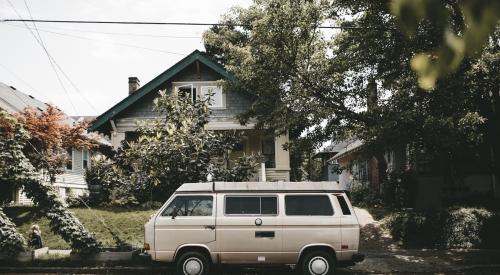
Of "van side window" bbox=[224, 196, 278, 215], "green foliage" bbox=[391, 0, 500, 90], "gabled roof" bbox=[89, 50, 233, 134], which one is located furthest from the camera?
"gabled roof" bbox=[89, 50, 233, 134]

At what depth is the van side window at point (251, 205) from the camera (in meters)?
10.7

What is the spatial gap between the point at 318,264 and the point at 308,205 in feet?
4.30

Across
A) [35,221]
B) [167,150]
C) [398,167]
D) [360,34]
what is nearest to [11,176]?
[35,221]

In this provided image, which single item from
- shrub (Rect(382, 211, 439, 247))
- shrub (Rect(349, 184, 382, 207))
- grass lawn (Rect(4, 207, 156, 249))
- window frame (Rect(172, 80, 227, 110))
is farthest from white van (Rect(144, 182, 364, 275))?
shrub (Rect(349, 184, 382, 207))

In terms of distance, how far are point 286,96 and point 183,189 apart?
7.21 meters

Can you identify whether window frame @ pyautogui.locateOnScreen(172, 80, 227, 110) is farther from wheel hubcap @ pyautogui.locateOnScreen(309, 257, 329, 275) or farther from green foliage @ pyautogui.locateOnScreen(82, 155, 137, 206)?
wheel hubcap @ pyautogui.locateOnScreen(309, 257, 329, 275)

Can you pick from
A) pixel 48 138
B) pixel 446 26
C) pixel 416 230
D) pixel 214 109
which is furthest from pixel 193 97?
pixel 446 26

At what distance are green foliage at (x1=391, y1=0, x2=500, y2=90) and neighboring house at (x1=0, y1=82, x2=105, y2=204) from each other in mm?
26712

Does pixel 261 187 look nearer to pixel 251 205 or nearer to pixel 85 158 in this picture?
pixel 251 205

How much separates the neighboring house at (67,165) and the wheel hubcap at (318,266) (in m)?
18.9

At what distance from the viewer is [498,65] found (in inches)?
496

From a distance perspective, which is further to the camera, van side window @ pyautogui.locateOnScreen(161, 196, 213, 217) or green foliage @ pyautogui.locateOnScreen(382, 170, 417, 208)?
green foliage @ pyautogui.locateOnScreen(382, 170, 417, 208)

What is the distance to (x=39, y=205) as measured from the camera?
13.3 m

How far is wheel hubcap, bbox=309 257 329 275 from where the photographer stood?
406 inches
